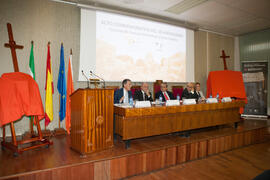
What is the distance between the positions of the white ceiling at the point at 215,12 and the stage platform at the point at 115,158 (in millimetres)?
3028

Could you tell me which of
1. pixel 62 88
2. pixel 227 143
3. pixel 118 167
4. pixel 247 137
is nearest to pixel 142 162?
pixel 118 167

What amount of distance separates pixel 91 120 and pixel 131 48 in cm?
267

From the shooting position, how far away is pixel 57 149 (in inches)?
98.0

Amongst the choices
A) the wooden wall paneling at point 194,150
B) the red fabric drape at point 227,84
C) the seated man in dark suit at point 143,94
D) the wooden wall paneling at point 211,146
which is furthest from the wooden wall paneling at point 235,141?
the red fabric drape at point 227,84

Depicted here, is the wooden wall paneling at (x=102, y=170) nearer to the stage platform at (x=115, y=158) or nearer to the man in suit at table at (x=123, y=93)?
the stage platform at (x=115, y=158)

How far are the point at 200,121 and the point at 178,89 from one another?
1804 millimetres

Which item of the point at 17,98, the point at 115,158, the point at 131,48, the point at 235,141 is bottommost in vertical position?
the point at 235,141

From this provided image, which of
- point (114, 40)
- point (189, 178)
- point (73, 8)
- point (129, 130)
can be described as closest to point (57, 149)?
point (129, 130)

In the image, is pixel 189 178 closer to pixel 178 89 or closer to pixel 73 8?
pixel 178 89

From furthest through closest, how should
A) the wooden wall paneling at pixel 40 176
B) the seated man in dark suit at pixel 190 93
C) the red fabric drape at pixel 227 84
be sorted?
the red fabric drape at pixel 227 84, the seated man in dark suit at pixel 190 93, the wooden wall paneling at pixel 40 176

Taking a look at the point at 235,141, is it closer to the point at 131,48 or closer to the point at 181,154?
the point at 181,154

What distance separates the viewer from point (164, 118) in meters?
2.74

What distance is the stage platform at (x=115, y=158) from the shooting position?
1905 millimetres

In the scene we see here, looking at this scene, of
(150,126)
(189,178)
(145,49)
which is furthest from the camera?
(145,49)
